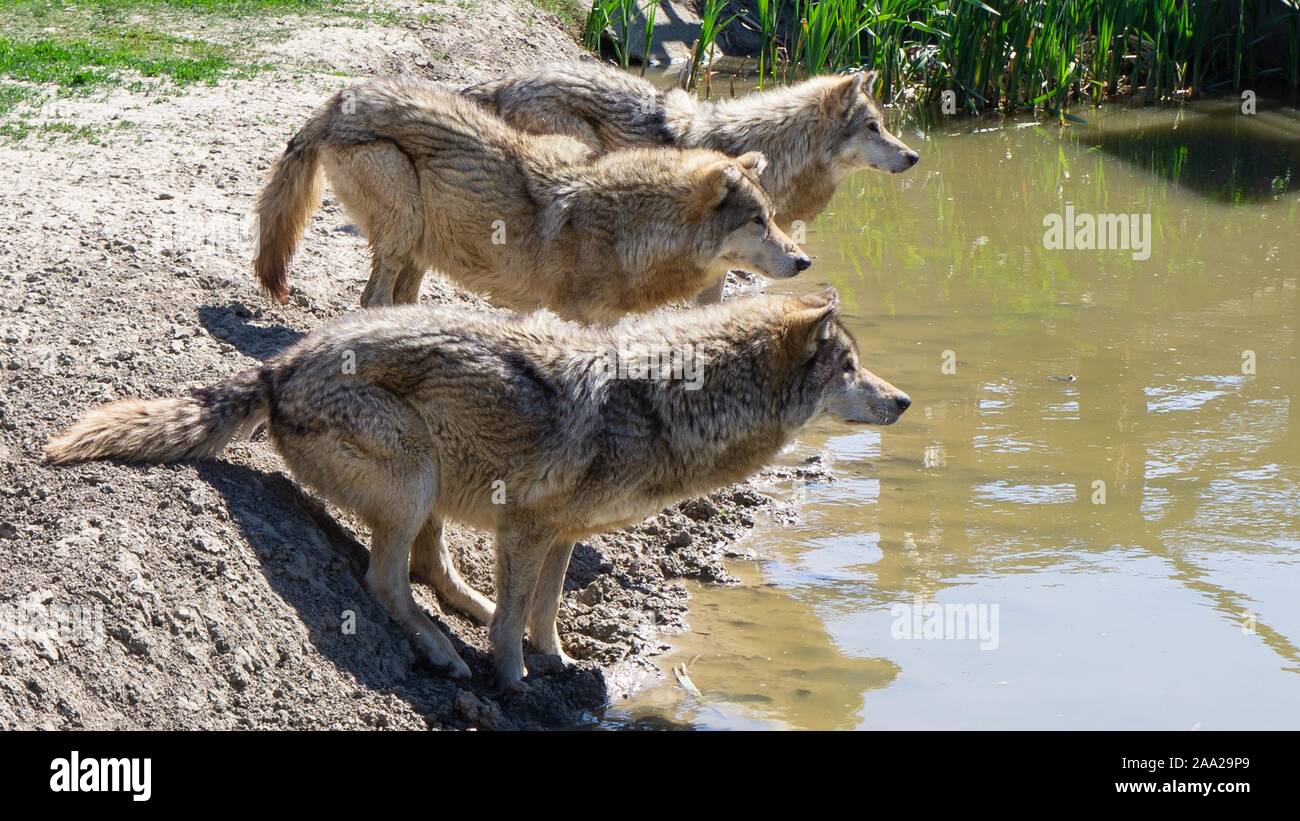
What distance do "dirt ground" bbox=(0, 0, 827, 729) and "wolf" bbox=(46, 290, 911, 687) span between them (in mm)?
249

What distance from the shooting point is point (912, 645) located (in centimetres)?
651

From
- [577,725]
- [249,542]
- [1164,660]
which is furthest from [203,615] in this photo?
[1164,660]

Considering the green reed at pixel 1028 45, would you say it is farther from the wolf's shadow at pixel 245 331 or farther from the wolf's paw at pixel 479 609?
the wolf's paw at pixel 479 609

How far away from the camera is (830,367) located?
6258 mm

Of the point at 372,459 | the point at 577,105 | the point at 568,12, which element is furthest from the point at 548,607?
the point at 568,12

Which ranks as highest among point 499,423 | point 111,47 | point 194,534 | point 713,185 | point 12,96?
point 111,47

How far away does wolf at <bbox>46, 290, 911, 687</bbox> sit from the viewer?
Result: 5602 mm

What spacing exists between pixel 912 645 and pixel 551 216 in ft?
10.7

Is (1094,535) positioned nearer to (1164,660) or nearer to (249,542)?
(1164,660)

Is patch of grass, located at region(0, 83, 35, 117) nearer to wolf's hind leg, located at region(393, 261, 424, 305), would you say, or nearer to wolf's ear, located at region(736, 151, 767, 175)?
wolf's hind leg, located at region(393, 261, 424, 305)

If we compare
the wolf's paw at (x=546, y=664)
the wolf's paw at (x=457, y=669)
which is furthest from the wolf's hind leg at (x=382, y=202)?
the wolf's paw at (x=457, y=669)

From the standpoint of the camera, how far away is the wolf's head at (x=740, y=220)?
838cm

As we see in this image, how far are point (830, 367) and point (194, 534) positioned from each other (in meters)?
2.77

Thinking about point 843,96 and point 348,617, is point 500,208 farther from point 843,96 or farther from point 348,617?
point 843,96
